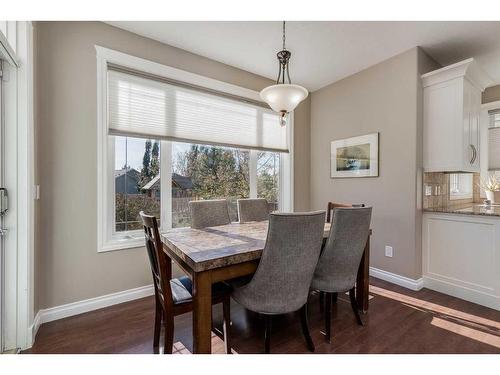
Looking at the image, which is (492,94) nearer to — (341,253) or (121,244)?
(341,253)

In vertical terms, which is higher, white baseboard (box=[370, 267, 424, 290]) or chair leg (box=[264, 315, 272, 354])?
chair leg (box=[264, 315, 272, 354])

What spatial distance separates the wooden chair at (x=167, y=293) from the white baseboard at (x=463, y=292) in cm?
240

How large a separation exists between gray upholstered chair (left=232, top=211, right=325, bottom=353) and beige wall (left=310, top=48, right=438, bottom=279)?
1.81m

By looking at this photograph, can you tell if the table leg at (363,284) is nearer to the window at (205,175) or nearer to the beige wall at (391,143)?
the beige wall at (391,143)

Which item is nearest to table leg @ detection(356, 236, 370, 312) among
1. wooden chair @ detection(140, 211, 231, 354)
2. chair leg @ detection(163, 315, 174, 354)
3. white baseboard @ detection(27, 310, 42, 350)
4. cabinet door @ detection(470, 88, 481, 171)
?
wooden chair @ detection(140, 211, 231, 354)

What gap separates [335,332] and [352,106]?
274cm

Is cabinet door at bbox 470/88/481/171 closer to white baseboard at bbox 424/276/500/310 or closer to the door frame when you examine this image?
white baseboard at bbox 424/276/500/310

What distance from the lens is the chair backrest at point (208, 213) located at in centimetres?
240

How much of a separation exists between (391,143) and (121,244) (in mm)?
3138

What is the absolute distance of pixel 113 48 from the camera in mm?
2324

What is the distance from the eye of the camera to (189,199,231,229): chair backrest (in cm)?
240

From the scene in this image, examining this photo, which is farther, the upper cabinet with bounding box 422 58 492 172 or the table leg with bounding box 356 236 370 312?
the upper cabinet with bounding box 422 58 492 172

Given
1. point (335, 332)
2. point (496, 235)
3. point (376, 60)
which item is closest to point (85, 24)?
point (376, 60)

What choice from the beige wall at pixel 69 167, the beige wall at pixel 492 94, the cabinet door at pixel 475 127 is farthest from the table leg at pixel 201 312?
the beige wall at pixel 492 94
